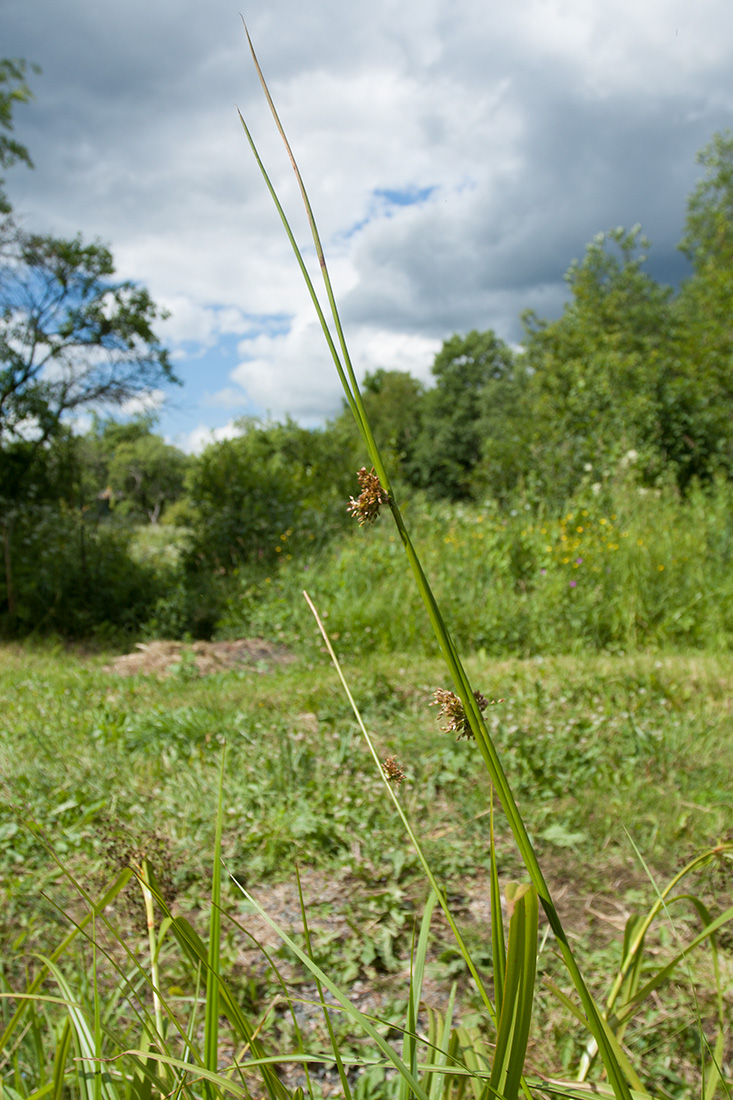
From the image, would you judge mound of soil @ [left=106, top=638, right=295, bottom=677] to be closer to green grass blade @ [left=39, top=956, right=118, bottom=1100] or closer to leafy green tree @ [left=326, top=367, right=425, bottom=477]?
green grass blade @ [left=39, top=956, right=118, bottom=1100]

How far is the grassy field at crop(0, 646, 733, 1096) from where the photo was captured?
190cm

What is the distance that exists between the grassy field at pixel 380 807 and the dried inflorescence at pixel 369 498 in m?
1.20

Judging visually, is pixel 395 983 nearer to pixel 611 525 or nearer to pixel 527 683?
pixel 527 683

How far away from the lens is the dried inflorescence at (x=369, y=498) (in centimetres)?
37

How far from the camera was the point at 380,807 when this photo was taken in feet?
8.59

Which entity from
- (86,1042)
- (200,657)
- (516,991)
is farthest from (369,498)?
(200,657)

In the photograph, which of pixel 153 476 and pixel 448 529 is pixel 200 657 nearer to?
pixel 448 529

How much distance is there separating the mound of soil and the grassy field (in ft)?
2.81

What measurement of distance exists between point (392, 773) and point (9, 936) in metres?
2.01

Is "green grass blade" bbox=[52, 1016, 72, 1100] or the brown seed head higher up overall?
the brown seed head

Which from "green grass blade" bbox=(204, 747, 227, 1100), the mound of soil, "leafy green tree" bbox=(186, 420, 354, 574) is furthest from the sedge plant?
"leafy green tree" bbox=(186, 420, 354, 574)

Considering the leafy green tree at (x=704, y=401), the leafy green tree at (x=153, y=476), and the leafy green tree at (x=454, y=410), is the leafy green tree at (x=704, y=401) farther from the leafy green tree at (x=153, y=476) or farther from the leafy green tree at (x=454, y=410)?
the leafy green tree at (x=153, y=476)

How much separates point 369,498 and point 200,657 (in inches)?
198

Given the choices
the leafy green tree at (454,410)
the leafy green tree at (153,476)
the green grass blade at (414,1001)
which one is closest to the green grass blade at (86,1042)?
the green grass blade at (414,1001)
